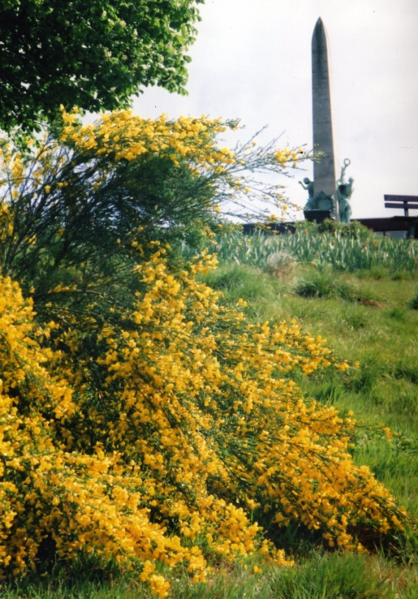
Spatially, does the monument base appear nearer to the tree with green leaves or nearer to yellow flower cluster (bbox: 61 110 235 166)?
the tree with green leaves

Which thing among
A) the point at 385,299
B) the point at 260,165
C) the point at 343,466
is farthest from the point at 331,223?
the point at 343,466

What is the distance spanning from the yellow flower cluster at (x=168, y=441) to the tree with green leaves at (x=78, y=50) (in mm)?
6874

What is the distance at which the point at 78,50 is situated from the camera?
9.12 m

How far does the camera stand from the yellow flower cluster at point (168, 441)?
239 cm

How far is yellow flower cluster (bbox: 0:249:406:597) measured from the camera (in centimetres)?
239

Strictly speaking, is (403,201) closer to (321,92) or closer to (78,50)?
(321,92)

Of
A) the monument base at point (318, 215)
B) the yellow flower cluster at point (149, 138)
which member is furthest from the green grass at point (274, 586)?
the monument base at point (318, 215)

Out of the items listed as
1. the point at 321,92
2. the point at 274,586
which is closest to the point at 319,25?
the point at 321,92

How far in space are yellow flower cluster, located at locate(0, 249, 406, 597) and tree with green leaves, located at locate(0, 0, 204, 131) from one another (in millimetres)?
6874

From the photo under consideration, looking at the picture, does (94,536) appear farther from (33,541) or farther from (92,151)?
(92,151)

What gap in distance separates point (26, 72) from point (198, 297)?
7724 millimetres

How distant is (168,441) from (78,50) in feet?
26.5

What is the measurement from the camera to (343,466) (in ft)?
9.39

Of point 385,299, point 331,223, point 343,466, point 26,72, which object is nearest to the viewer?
point 343,466
